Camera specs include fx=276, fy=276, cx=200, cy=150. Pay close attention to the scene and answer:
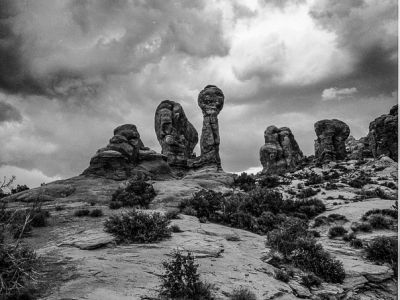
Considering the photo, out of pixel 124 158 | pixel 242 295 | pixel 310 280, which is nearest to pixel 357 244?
pixel 310 280

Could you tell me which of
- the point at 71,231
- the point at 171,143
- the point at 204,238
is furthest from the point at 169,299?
the point at 171,143

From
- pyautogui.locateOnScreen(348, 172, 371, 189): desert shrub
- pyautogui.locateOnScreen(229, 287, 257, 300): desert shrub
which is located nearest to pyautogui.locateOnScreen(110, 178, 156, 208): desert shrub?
pyautogui.locateOnScreen(229, 287, 257, 300): desert shrub

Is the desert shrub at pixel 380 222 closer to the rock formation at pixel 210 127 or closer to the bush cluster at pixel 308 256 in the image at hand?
the bush cluster at pixel 308 256

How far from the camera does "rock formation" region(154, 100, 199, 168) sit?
206 ft

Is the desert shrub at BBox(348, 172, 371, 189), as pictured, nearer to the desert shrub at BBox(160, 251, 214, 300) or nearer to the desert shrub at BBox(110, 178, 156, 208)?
the desert shrub at BBox(110, 178, 156, 208)

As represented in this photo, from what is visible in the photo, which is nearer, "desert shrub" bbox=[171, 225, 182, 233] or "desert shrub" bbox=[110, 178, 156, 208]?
"desert shrub" bbox=[171, 225, 182, 233]

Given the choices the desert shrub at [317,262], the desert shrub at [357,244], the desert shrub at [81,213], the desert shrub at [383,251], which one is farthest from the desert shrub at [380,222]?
the desert shrub at [81,213]

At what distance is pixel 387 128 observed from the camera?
59656 millimetres

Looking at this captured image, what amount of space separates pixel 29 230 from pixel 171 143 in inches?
1869

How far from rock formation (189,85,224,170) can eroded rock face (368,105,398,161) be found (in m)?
35.0

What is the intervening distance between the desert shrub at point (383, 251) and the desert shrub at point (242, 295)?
30.9ft

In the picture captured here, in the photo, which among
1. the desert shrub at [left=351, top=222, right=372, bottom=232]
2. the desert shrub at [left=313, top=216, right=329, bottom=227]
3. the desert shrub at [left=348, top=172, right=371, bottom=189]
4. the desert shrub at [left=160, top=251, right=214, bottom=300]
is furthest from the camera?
the desert shrub at [left=348, top=172, right=371, bottom=189]

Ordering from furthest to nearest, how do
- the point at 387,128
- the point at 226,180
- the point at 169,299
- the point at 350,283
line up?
1. the point at 387,128
2. the point at 226,180
3. the point at 350,283
4. the point at 169,299

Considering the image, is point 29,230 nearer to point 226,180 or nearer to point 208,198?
point 208,198
